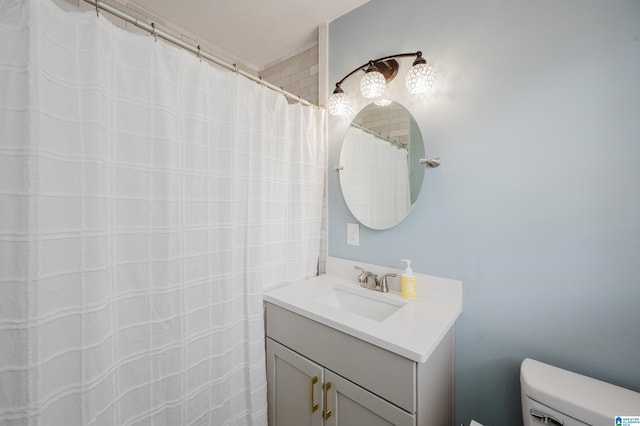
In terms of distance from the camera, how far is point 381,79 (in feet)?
4.32

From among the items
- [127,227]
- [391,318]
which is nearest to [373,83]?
[391,318]

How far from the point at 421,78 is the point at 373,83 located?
0.82 ft

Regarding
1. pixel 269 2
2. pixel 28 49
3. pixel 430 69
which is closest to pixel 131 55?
pixel 28 49

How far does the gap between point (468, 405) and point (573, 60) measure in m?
1.50

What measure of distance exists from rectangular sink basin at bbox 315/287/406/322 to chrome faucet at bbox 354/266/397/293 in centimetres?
5

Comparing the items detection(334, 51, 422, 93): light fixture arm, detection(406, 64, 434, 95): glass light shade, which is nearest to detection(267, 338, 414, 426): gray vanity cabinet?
detection(406, 64, 434, 95): glass light shade

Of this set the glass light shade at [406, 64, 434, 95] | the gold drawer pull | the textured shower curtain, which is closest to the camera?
the textured shower curtain

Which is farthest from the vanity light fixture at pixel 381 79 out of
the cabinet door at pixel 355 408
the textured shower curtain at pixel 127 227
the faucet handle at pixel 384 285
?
the cabinet door at pixel 355 408

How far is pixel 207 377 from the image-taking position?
110cm

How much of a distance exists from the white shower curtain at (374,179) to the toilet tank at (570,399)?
2.61 feet

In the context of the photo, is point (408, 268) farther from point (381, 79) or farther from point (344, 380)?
point (381, 79)

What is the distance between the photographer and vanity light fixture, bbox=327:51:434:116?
3.88ft

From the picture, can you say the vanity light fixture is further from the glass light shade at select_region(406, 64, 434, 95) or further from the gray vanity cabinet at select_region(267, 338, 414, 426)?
the gray vanity cabinet at select_region(267, 338, 414, 426)

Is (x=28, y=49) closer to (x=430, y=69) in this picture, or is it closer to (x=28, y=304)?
(x=28, y=304)
